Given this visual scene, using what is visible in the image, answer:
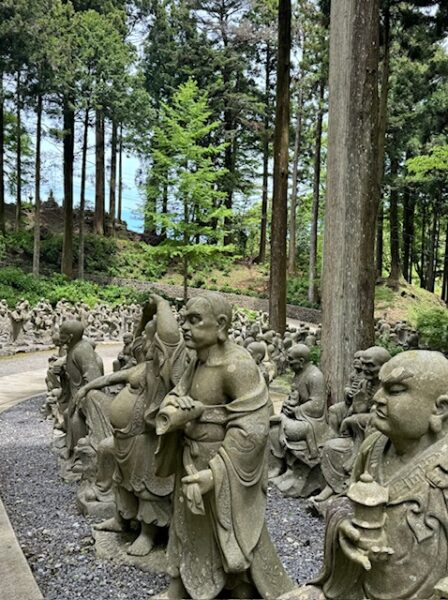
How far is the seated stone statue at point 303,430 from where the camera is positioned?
239 inches

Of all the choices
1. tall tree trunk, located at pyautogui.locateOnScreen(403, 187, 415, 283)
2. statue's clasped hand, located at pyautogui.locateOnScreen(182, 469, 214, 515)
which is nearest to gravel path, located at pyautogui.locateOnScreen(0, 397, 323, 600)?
statue's clasped hand, located at pyautogui.locateOnScreen(182, 469, 214, 515)

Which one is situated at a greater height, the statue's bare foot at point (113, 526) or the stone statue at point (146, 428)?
the stone statue at point (146, 428)

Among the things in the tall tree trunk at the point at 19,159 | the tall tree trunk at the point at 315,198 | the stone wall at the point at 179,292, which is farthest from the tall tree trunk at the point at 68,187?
the tall tree trunk at the point at 315,198

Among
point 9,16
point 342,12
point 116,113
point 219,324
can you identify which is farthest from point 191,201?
point 219,324

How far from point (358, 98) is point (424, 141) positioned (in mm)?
15888

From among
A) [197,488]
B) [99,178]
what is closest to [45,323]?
[197,488]

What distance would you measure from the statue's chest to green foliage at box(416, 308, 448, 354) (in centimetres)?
1112

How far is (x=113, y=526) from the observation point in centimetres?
466

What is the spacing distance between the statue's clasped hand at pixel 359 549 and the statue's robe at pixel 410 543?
102 mm

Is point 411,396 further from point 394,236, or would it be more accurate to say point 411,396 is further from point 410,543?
point 394,236

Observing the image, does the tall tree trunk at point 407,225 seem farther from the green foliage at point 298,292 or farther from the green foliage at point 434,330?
the green foliage at point 434,330

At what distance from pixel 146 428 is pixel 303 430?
235 centimetres

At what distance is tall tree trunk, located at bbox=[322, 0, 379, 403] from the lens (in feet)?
27.2

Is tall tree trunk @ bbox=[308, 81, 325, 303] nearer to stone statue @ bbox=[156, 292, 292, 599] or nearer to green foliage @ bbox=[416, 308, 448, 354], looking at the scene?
green foliage @ bbox=[416, 308, 448, 354]
